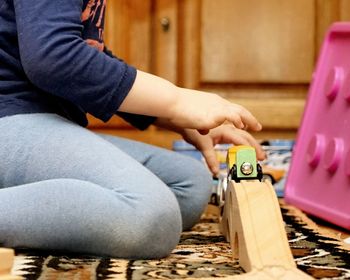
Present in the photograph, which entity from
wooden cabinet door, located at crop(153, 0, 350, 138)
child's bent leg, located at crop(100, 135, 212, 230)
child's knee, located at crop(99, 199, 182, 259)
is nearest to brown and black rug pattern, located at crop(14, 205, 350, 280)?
child's knee, located at crop(99, 199, 182, 259)

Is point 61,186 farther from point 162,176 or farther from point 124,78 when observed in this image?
point 162,176

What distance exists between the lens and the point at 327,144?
3.77ft

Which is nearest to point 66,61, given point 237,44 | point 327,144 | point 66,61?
point 66,61

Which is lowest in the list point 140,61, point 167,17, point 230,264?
point 230,264

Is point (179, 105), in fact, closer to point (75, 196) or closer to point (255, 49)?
point (75, 196)

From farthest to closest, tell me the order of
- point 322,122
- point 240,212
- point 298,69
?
point 298,69 → point 322,122 → point 240,212

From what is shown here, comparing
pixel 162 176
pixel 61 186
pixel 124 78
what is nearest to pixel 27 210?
pixel 61 186

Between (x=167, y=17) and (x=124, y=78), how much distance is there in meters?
0.90

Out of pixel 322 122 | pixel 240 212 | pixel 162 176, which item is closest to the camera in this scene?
pixel 240 212

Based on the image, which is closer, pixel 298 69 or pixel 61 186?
pixel 61 186

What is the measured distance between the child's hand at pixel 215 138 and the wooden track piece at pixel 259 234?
0.82ft

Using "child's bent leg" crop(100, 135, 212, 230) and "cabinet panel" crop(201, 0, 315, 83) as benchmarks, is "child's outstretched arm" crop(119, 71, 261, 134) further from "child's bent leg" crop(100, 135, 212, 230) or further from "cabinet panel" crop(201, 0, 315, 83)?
"cabinet panel" crop(201, 0, 315, 83)

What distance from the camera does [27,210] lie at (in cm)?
77

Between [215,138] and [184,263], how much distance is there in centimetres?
32
